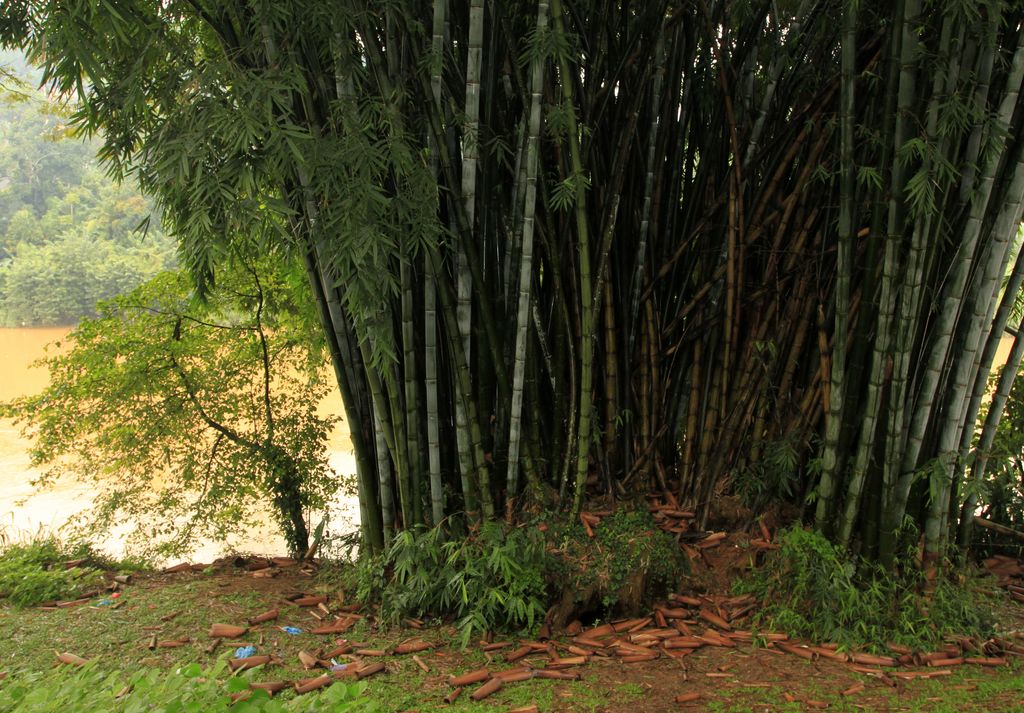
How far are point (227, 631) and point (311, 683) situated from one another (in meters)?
0.64

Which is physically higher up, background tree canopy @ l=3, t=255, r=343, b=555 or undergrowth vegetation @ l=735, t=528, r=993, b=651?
background tree canopy @ l=3, t=255, r=343, b=555

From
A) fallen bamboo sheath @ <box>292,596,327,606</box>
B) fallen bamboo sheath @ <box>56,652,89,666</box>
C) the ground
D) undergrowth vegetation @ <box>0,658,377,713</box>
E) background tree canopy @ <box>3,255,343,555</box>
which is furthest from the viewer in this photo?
background tree canopy @ <box>3,255,343,555</box>

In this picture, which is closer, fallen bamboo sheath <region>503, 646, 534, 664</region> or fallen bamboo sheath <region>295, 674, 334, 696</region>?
fallen bamboo sheath <region>295, 674, 334, 696</region>

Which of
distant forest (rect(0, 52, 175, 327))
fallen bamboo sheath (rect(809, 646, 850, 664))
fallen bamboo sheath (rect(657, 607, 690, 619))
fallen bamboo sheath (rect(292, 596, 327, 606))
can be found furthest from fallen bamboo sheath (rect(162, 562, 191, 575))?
distant forest (rect(0, 52, 175, 327))

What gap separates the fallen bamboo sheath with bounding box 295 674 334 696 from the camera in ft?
8.59

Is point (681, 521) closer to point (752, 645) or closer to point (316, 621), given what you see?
point (752, 645)

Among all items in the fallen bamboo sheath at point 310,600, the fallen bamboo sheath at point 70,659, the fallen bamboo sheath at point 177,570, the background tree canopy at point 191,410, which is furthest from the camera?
the background tree canopy at point 191,410

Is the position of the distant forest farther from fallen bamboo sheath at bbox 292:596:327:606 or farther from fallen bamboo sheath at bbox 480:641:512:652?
fallen bamboo sheath at bbox 480:641:512:652

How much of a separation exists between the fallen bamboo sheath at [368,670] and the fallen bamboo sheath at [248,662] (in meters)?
0.36

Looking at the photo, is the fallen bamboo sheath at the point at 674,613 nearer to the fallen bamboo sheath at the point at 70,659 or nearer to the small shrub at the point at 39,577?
the fallen bamboo sheath at the point at 70,659

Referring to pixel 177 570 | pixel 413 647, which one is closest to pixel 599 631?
pixel 413 647

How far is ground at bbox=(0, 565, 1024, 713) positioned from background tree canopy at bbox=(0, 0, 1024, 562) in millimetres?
513

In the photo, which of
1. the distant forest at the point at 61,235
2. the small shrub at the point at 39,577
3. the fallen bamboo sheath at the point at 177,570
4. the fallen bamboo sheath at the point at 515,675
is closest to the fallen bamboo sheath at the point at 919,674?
the fallen bamboo sheath at the point at 515,675

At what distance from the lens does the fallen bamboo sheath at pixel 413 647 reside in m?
2.93
